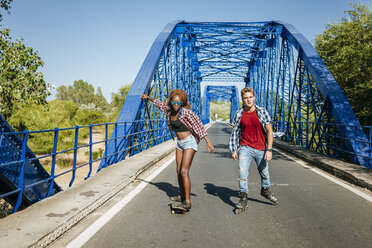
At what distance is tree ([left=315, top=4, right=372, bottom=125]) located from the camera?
17.0 meters

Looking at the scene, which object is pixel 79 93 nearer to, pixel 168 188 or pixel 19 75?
pixel 19 75

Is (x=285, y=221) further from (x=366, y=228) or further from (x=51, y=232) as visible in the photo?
(x=51, y=232)

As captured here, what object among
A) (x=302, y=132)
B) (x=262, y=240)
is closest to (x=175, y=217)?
(x=262, y=240)

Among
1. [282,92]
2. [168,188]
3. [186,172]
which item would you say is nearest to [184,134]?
[186,172]

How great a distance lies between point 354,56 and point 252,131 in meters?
15.8

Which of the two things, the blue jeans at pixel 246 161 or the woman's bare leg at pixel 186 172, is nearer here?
the woman's bare leg at pixel 186 172

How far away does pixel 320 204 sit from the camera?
5219 millimetres

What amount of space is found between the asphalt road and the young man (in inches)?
21.4

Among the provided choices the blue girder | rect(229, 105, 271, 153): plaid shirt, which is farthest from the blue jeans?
the blue girder

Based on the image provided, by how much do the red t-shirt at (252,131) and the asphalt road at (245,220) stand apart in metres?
0.99

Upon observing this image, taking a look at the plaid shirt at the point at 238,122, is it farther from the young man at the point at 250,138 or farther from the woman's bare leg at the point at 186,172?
the woman's bare leg at the point at 186,172

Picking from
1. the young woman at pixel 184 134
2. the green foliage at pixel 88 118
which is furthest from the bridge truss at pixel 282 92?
the green foliage at pixel 88 118

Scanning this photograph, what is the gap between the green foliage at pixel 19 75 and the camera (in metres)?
12.8

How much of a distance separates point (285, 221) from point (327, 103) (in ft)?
27.5
